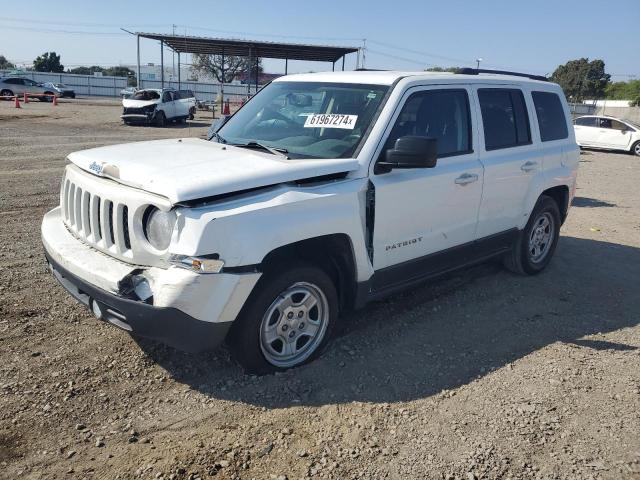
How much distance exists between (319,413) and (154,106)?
23146 millimetres

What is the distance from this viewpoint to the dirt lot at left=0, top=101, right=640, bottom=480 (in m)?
2.98

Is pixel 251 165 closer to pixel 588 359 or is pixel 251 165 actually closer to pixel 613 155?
pixel 588 359

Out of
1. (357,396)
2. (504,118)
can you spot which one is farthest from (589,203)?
(357,396)

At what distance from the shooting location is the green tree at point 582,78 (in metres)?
75.3

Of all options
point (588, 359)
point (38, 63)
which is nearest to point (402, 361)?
point (588, 359)

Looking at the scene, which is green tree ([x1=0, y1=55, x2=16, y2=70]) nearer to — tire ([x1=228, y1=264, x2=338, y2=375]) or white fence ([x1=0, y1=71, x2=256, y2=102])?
white fence ([x1=0, y1=71, x2=256, y2=102])

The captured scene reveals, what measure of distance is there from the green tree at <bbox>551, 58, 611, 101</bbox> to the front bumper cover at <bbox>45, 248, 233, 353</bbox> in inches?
3082

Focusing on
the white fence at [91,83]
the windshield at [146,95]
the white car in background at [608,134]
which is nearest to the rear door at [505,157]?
the white car in background at [608,134]

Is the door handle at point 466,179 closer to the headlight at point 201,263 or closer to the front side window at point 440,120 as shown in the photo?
the front side window at point 440,120

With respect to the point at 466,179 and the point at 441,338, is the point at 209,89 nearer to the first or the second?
the point at 466,179

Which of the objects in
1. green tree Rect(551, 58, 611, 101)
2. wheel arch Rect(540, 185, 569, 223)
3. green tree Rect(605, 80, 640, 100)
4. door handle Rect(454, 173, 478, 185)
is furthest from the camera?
green tree Rect(551, 58, 611, 101)

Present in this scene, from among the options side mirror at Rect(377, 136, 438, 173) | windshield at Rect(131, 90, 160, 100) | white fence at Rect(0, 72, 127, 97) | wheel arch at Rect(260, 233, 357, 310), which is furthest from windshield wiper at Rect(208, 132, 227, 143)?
white fence at Rect(0, 72, 127, 97)

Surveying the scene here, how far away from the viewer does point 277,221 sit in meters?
3.35

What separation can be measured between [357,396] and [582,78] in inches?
3379
